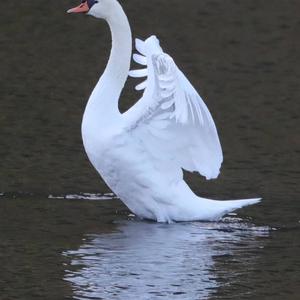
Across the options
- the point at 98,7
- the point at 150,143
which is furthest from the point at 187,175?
the point at 98,7

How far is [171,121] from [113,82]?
1.94 ft

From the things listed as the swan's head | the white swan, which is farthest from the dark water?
the swan's head

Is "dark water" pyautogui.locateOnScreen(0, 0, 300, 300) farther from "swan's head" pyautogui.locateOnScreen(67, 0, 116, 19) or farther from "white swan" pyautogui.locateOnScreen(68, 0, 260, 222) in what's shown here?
"swan's head" pyautogui.locateOnScreen(67, 0, 116, 19)

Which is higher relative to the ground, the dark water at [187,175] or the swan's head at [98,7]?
the swan's head at [98,7]

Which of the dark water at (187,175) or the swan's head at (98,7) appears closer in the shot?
the dark water at (187,175)

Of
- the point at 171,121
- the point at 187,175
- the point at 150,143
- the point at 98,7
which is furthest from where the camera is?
the point at 187,175

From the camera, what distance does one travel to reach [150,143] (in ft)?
36.1

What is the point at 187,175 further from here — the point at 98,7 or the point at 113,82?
the point at 98,7

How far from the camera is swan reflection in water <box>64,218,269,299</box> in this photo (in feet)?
29.5

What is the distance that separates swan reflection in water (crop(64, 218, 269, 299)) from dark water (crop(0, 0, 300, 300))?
0.04ft

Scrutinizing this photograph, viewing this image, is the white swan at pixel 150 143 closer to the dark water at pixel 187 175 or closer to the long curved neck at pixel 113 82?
the long curved neck at pixel 113 82

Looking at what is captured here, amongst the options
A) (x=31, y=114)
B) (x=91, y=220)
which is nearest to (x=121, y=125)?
(x=91, y=220)

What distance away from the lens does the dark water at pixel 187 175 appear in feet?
30.7

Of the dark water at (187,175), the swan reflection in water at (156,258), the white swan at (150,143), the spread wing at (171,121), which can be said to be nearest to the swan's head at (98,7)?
the white swan at (150,143)
